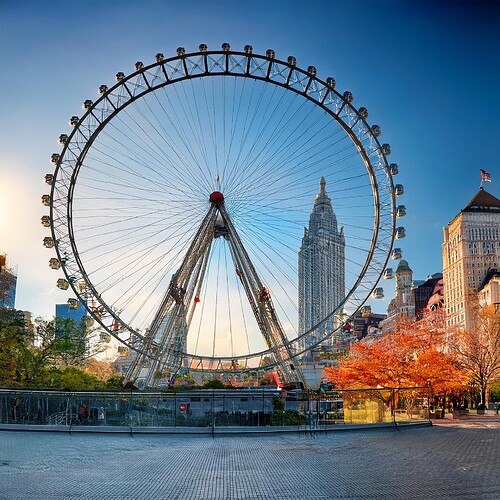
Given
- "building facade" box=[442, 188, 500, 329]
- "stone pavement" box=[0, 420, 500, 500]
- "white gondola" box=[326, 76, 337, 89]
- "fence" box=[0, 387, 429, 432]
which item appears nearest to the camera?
"stone pavement" box=[0, 420, 500, 500]

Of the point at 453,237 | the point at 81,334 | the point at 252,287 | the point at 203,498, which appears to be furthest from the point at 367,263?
the point at 453,237

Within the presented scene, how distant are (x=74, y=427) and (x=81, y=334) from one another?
37756 millimetres

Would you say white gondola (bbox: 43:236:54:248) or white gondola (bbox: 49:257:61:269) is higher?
white gondola (bbox: 43:236:54:248)

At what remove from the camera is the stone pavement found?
1227 centimetres

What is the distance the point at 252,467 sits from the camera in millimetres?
15312

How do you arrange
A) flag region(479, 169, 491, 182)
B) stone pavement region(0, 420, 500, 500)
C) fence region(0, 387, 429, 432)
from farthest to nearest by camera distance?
flag region(479, 169, 491, 182) < fence region(0, 387, 429, 432) < stone pavement region(0, 420, 500, 500)

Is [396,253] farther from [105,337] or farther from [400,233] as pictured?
[105,337]

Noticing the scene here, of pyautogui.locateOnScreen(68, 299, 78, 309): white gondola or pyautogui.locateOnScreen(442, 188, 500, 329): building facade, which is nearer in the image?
pyautogui.locateOnScreen(68, 299, 78, 309): white gondola

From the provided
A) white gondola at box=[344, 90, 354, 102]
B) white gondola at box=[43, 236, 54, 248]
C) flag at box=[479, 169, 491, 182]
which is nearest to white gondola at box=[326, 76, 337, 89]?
white gondola at box=[344, 90, 354, 102]

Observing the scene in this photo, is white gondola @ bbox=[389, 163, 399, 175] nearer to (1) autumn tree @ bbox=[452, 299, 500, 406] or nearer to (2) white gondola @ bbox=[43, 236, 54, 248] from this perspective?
(2) white gondola @ bbox=[43, 236, 54, 248]

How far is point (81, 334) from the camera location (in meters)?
60.8

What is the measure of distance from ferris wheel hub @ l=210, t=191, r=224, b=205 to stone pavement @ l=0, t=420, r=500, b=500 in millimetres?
16525

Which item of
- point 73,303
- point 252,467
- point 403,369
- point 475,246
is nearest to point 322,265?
point 403,369

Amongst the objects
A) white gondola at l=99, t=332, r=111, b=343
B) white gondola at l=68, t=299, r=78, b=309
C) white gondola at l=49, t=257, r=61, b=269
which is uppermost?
white gondola at l=49, t=257, r=61, b=269
